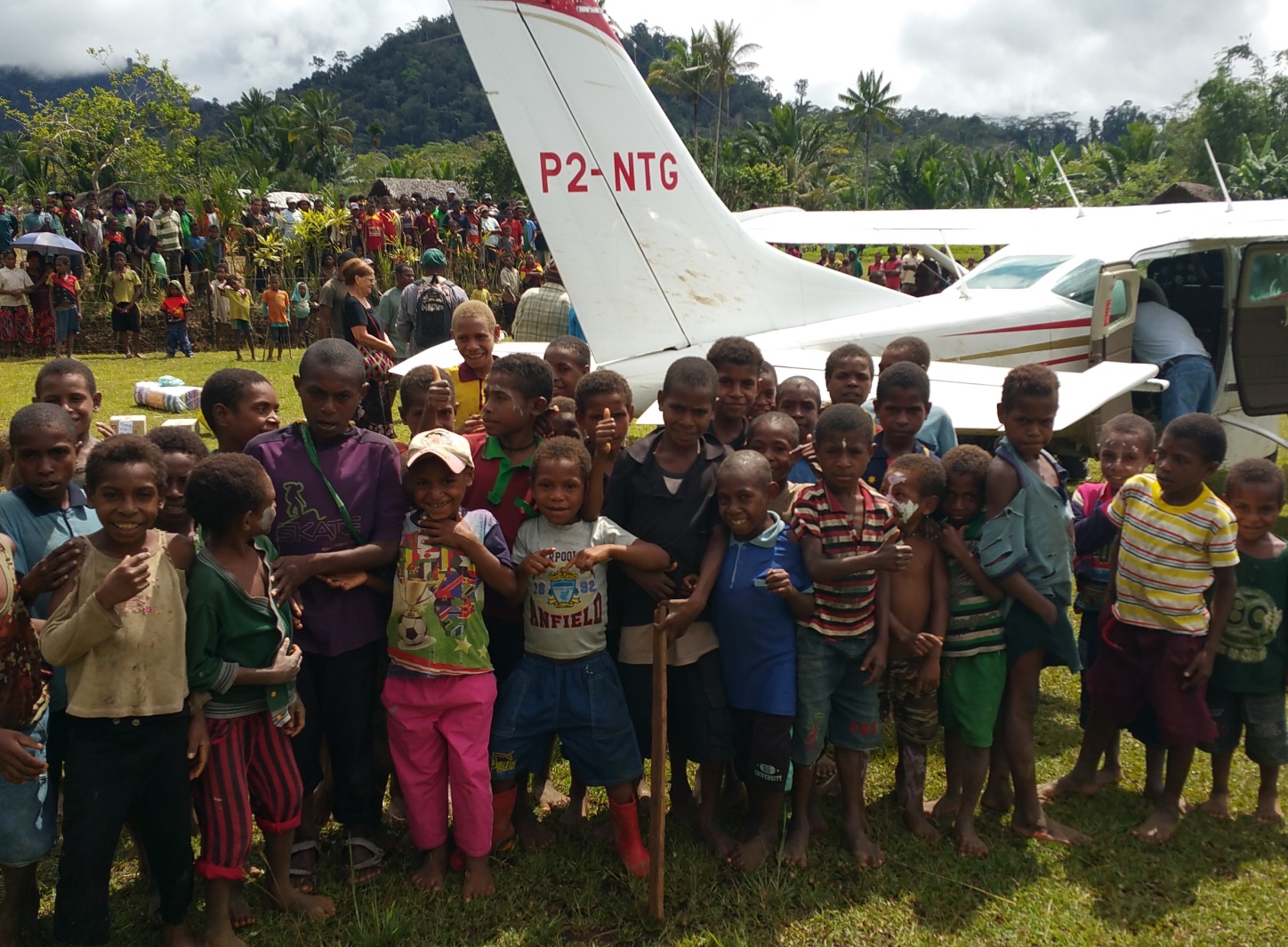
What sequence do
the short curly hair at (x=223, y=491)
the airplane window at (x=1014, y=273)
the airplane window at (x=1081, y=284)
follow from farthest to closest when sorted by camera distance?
the airplane window at (x=1014, y=273) < the airplane window at (x=1081, y=284) < the short curly hair at (x=223, y=491)

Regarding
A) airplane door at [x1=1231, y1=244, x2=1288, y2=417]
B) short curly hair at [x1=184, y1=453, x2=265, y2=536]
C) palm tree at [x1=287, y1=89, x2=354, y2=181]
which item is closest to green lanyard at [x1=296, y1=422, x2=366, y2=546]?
short curly hair at [x1=184, y1=453, x2=265, y2=536]

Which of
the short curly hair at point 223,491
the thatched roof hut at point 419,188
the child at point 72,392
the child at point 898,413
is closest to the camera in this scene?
the short curly hair at point 223,491

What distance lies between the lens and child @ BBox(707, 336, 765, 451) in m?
3.79

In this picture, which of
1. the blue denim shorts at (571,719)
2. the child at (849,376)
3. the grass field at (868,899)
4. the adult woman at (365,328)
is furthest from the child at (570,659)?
the adult woman at (365,328)

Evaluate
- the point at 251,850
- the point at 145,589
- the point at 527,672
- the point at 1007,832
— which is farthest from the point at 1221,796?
the point at 145,589

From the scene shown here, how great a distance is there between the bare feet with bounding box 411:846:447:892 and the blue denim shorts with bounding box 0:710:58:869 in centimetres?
106

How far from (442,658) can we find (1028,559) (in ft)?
6.46

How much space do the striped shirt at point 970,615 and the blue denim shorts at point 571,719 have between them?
45.7 inches

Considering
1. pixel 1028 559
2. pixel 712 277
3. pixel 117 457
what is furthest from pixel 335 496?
pixel 712 277

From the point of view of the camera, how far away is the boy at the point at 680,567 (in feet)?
10.4

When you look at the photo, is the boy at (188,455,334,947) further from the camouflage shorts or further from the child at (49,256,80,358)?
the child at (49,256,80,358)

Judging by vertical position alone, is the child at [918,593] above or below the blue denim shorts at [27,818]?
above

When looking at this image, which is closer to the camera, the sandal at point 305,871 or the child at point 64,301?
the sandal at point 305,871

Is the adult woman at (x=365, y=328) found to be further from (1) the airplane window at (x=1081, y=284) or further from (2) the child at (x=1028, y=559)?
(2) the child at (x=1028, y=559)
